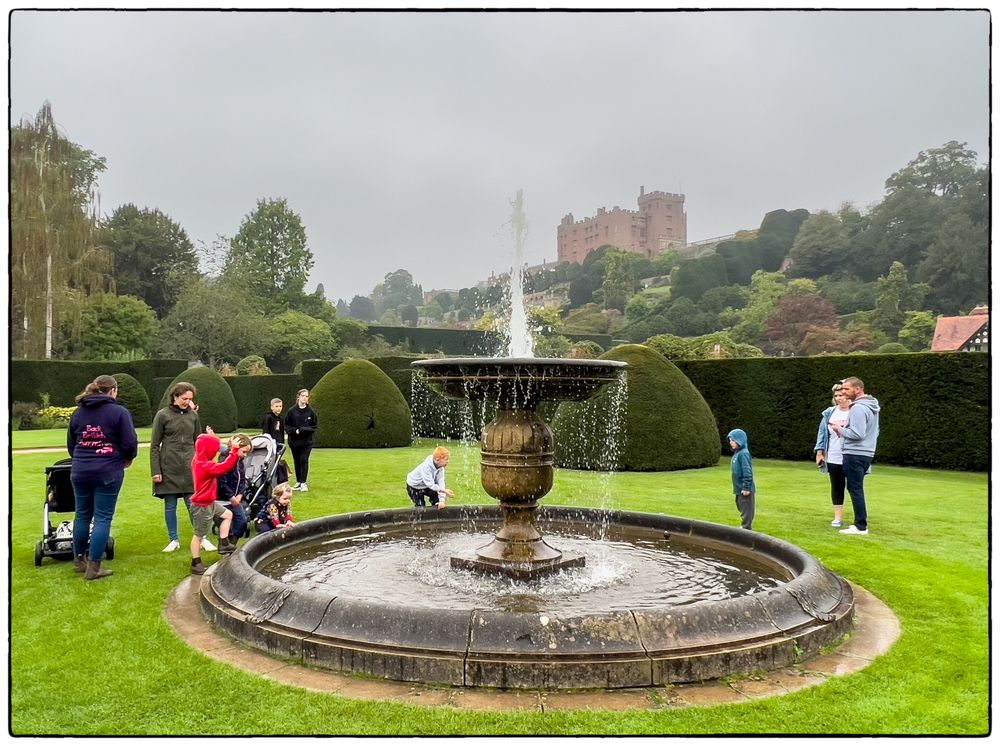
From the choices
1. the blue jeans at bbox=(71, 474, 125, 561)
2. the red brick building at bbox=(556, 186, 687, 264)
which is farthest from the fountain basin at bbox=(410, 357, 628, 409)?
the red brick building at bbox=(556, 186, 687, 264)

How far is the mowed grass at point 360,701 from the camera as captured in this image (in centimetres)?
362

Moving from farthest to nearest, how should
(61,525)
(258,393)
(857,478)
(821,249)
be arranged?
(821,249)
(258,393)
(857,478)
(61,525)

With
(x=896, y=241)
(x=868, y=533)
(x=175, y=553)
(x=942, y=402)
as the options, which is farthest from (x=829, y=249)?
(x=175, y=553)

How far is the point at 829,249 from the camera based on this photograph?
228 ft

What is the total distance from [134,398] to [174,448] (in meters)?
22.8

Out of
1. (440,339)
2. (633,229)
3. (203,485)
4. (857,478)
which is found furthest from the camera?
(633,229)

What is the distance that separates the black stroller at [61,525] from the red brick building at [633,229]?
4752 inches

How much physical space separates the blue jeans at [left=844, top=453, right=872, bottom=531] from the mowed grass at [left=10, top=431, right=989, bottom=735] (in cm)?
25

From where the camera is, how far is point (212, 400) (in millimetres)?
25344

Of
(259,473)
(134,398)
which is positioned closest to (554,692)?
(259,473)

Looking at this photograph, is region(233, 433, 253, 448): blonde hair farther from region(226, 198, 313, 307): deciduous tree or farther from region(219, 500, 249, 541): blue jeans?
region(226, 198, 313, 307): deciduous tree

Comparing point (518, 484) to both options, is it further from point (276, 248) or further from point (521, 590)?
point (276, 248)

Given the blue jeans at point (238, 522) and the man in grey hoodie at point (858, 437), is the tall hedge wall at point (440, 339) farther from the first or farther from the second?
the blue jeans at point (238, 522)

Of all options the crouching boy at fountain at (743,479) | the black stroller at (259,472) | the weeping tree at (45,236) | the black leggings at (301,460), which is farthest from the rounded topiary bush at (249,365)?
the crouching boy at fountain at (743,479)
